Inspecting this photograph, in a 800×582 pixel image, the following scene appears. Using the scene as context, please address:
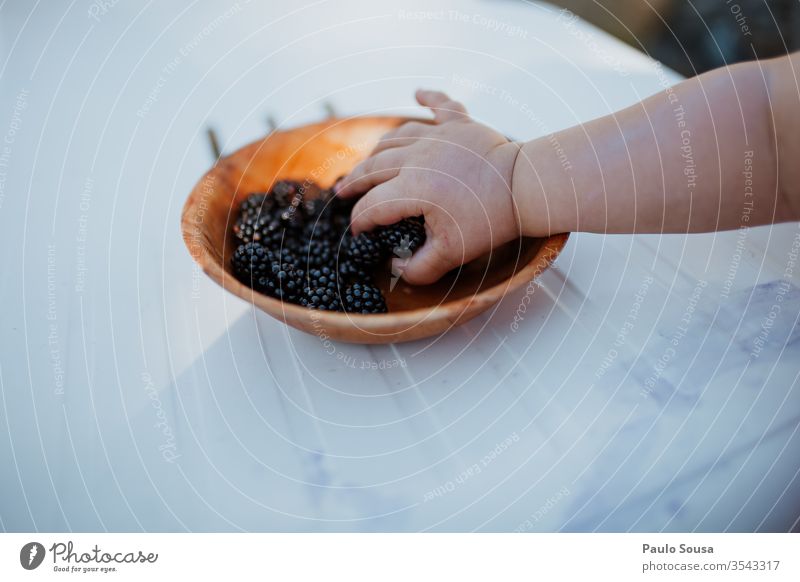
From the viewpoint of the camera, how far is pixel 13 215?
472mm

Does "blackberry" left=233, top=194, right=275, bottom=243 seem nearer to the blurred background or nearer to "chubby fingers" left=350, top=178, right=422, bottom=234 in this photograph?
"chubby fingers" left=350, top=178, right=422, bottom=234

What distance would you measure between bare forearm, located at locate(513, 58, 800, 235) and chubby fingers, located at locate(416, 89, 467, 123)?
0.28ft

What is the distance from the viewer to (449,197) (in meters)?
0.47

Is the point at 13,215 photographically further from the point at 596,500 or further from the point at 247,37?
the point at 596,500

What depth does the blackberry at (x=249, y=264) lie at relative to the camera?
434 millimetres

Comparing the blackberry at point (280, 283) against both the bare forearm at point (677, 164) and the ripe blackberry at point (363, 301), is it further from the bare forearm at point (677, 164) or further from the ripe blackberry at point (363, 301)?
the bare forearm at point (677, 164)

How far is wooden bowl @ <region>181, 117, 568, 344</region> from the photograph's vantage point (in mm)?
389

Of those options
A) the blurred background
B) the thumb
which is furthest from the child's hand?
the blurred background

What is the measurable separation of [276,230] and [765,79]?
35 cm

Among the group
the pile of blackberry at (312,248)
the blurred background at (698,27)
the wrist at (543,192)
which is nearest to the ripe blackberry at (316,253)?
the pile of blackberry at (312,248)
